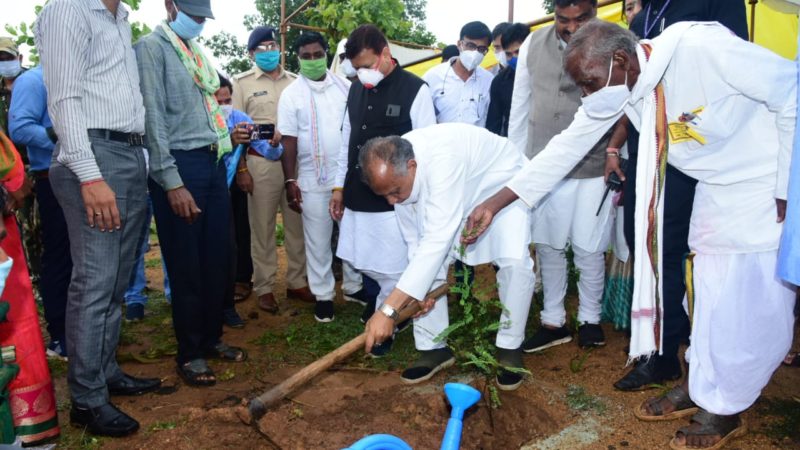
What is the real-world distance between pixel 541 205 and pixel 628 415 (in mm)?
1270

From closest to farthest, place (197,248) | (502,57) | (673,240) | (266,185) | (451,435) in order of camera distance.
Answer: (451,435) → (673,240) → (197,248) → (266,185) → (502,57)

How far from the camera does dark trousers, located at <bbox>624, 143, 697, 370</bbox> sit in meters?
2.82

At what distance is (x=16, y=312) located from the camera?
2.45m

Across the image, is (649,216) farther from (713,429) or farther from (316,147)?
(316,147)

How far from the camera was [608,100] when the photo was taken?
99.2 inches

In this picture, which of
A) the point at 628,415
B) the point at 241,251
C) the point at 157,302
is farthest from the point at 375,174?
the point at 157,302

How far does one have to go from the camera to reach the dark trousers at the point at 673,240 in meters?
2.82

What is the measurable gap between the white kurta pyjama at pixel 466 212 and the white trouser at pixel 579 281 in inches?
21.1

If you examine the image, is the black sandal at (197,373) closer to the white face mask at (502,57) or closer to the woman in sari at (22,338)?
the woman in sari at (22,338)

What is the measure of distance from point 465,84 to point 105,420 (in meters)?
3.69

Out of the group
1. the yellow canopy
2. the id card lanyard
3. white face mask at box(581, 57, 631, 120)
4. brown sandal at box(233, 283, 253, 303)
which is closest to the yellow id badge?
white face mask at box(581, 57, 631, 120)

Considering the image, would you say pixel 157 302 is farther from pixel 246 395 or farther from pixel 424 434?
pixel 424 434

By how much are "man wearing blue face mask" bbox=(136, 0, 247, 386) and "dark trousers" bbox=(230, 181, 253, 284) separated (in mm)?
1572

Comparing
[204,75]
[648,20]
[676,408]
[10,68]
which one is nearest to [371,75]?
[204,75]
